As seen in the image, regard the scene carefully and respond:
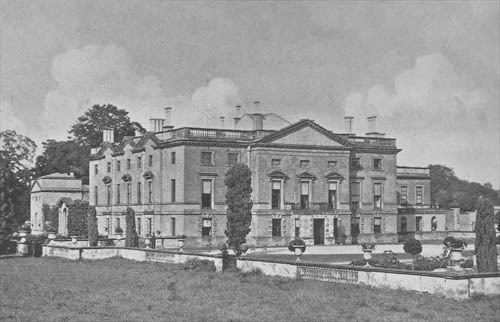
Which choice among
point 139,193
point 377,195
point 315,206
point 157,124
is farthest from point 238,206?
point 377,195

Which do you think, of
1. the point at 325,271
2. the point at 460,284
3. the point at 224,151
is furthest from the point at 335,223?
the point at 460,284

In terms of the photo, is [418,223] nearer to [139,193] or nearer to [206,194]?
[206,194]

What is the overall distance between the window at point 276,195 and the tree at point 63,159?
3394cm

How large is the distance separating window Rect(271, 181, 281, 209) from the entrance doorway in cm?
287

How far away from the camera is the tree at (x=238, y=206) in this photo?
36.8 m

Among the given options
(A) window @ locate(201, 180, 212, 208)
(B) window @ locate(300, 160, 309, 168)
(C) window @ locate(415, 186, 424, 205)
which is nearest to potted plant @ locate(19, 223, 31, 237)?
(A) window @ locate(201, 180, 212, 208)

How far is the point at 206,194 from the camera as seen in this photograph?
54.4 m

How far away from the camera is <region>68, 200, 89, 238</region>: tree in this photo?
6544cm

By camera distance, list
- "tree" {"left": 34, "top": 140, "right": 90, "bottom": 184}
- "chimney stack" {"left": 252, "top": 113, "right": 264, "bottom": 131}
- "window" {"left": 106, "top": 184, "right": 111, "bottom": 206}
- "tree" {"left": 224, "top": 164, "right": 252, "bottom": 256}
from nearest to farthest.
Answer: "tree" {"left": 224, "top": 164, "right": 252, "bottom": 256} → "chimney stack" {"left": 252, "top": 113, "right": 264, "bottom": 131} → "window" {"left": 106, "top": 184, "right": 111, "bottom": 206} → "tree" {"left": 34, "top": 140, "right": 90, "bottom": 184}

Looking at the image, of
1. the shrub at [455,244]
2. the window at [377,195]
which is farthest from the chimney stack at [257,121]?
the shrub at [455,244]

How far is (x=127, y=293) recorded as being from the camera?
24234 mm

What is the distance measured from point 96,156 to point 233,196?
32.6 m

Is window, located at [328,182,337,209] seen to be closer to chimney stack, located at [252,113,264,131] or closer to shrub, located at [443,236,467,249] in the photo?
chimney stack, located at [252,113,264,131]

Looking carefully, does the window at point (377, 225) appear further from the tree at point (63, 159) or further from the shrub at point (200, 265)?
the tree at point (63, 159)
